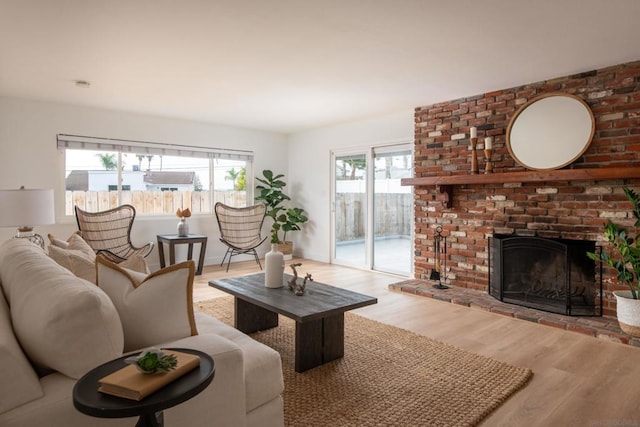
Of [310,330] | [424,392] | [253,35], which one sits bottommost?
[424,392]

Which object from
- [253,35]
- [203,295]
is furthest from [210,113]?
[253,35]

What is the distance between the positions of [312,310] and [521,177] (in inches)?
101

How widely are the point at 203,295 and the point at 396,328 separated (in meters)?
2.23

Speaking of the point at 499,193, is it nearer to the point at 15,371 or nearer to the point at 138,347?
the point at 138,347

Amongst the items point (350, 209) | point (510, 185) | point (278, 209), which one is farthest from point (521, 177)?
point (278, 209)

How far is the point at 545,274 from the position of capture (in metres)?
3.84

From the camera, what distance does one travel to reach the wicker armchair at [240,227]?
5.93m

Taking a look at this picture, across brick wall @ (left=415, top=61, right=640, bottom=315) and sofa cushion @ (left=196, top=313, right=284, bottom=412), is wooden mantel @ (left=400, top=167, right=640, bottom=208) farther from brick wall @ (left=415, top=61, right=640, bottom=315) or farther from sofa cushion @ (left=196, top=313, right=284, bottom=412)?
sofa cushion @ (left=196, top=313, right=284, bottom=412)

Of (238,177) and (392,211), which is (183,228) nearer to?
(238,177)

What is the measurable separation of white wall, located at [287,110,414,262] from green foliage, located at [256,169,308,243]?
0.26 metres

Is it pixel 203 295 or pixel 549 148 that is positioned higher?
pixel 549 148

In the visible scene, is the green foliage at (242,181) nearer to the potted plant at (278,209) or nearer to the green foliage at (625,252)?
the potted plant at (278,209)

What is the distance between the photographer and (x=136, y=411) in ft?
3.13

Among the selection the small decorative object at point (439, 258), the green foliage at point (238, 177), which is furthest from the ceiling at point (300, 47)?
the green foliage at point (238, 177)
